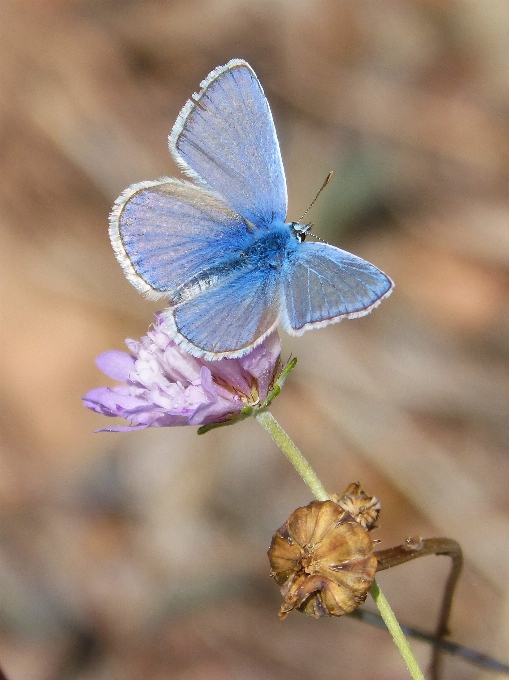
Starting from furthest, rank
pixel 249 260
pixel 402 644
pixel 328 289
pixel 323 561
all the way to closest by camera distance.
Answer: pixel 249 260 < pixel 328 289 < pixel 323 561 < pixel 402 644

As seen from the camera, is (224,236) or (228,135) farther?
(224,236)

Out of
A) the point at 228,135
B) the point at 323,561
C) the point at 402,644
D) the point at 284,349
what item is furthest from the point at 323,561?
the point at 284,349

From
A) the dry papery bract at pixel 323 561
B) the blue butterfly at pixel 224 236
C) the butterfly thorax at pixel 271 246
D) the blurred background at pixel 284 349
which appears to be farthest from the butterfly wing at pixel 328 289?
the blurred background at pixel 284 349

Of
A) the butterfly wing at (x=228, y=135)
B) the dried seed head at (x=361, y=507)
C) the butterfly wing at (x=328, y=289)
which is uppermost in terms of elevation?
the butterfly wing at (x=228, y=135)

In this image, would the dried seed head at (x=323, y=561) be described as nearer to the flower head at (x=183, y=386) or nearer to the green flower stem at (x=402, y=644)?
the green flower stem at (x=402, y=644)

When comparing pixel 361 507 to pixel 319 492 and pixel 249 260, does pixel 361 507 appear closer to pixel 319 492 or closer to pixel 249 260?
pixel 319 492

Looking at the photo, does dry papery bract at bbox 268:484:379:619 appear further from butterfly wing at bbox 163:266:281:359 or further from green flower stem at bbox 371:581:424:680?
butterfly wing at bbox 163:266:281:359

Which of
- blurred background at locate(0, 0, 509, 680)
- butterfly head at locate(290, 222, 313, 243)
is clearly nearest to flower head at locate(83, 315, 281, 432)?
butterfly head at locate(290, 222, 313, 243)
